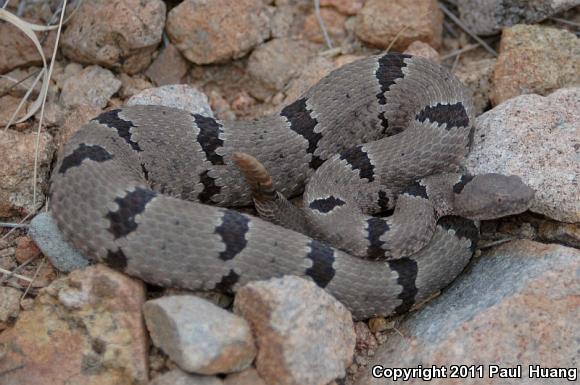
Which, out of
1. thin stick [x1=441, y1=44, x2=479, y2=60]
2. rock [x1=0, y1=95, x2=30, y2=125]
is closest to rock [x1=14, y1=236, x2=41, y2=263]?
rock [x1=0, y1=95, x2=30, y2=125]

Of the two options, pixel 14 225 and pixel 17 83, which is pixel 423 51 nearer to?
pixel 17 83

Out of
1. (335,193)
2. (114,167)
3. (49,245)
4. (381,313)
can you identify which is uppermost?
(114,167)

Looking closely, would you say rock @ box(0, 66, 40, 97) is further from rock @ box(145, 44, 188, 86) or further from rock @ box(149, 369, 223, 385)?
rock @ box(149, 369, 223, 385)

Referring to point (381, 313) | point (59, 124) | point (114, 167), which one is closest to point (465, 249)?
point (381, 313)

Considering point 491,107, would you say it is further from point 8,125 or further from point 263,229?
point 8,125

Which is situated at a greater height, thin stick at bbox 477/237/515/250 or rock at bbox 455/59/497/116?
rock at bbox 455/59/497/116

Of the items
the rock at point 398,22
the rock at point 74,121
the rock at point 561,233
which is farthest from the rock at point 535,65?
the rock at point 74,121
